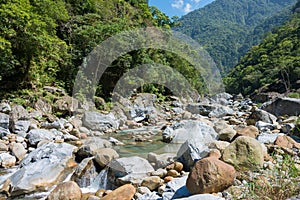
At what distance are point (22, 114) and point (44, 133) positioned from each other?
142cm

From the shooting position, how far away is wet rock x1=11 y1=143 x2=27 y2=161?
5.14 metres

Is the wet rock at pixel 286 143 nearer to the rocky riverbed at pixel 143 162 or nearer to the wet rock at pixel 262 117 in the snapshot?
the rocky riverbed at pixel 143 162

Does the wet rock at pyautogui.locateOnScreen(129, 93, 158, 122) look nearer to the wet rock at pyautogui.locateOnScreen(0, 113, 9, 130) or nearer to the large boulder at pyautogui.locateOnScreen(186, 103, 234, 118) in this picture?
the large boulder at pyautogui.locateOnScreen(186, 103, 234, 118)

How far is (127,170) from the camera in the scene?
13.2 ft

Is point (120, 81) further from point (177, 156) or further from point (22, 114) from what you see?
point (177, 156)

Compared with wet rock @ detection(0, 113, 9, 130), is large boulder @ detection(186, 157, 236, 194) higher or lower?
lower

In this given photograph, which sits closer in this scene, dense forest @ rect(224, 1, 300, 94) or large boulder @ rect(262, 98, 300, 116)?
large boulder @ rect(262, 98, 300, 116)

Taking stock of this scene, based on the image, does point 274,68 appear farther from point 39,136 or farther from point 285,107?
point 39,136

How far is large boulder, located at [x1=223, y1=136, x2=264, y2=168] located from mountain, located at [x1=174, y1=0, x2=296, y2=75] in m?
24.3

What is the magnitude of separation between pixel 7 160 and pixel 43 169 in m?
1.18

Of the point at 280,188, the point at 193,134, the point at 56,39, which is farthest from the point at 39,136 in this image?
the point at 280,188

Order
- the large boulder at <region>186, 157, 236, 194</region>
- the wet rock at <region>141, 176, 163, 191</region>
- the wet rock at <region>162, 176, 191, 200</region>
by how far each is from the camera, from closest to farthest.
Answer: the large boulder at <region>186, 157, 236, 194</region>, the wet rock at <region>162, 176, 191, 200</region>, the wet rock at <region>141, 176, 163, 191</region>

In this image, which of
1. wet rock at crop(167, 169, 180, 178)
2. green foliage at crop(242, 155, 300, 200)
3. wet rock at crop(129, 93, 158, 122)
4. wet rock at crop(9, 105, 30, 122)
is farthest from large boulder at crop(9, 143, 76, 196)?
wet rock at crop(129, 93, 158, 122)

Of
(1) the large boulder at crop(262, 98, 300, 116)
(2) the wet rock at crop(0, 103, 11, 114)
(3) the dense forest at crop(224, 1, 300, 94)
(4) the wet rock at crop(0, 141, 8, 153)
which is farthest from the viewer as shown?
(3) the dense forest at crop(224, 1, 300, 94)
